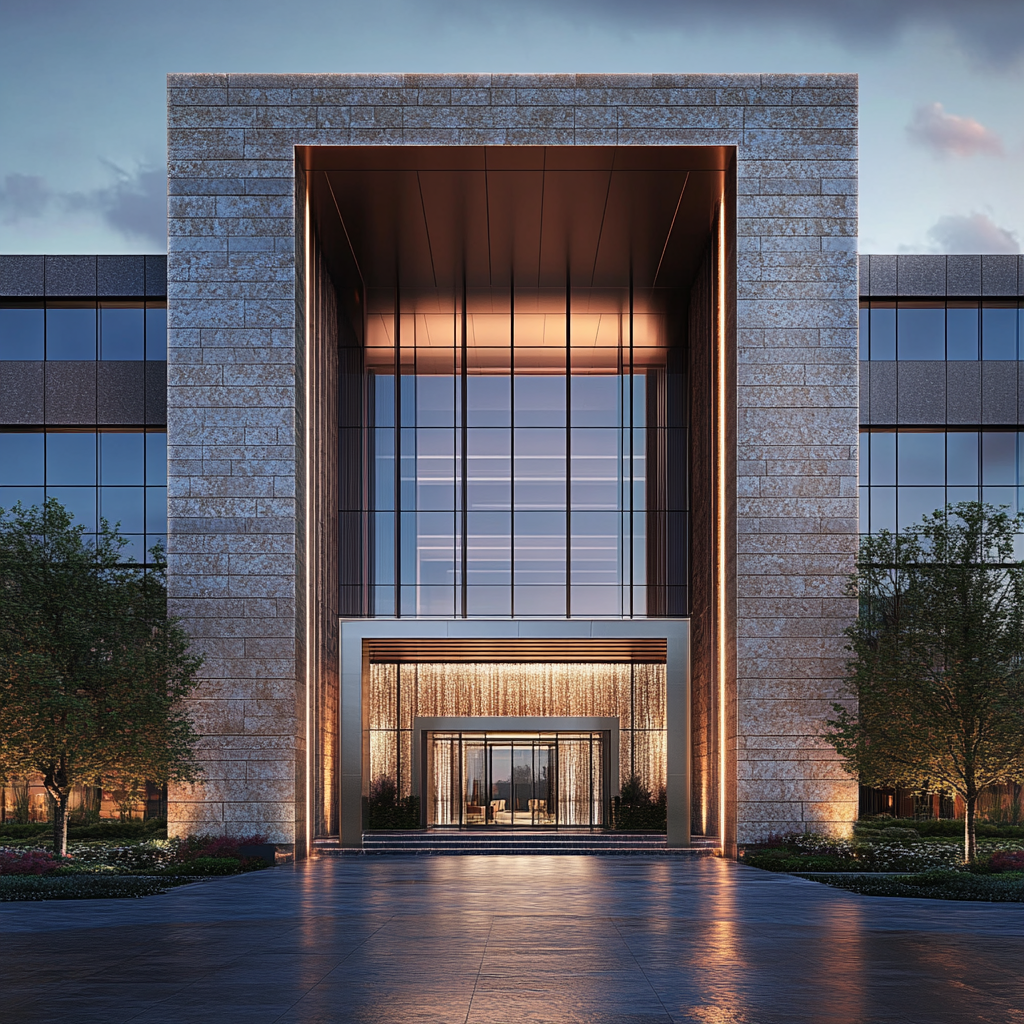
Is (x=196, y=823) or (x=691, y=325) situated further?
(x=691, y=325)

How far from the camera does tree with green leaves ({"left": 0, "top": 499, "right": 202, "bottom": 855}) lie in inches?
998

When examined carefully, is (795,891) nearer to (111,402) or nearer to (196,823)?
(196,823)

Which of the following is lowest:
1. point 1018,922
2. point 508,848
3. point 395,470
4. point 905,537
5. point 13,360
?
point 508,848

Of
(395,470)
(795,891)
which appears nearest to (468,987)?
(795,891)

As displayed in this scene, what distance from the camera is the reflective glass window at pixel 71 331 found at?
3722cm

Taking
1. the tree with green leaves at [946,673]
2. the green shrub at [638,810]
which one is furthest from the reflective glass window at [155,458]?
the tree with green leaves at [946,673]

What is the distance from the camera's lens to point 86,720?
83.3 ft

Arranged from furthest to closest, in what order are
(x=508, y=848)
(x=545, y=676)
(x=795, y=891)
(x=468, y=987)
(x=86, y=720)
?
(x=545, y=676) < (x=508, y=848) < (x=86, y=720) < (x=795, y=891) < (x=468, y=987)

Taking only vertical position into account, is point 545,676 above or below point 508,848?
above

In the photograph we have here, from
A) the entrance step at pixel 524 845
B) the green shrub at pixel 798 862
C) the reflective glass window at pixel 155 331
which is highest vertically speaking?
the reflective glass window at pixel 155 331

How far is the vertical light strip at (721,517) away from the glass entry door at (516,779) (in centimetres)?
983

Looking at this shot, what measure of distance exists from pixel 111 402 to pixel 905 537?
22.8 meters

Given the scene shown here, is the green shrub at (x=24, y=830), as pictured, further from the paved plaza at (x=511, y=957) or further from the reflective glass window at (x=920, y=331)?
the reflective glass window at (x=920, y=331)

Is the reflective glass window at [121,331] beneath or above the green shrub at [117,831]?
above
